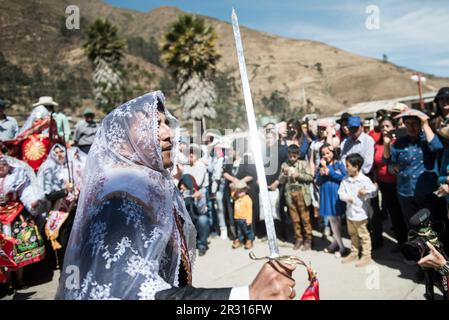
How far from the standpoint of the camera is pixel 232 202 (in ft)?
19.8

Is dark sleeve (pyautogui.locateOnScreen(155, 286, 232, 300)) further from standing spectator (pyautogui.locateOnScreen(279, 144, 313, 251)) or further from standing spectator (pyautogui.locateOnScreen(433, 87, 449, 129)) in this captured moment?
standing spectator (pyautogui.locateOnScreen(279, 144, 313, 251))

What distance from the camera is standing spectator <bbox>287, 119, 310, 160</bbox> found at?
588 cm

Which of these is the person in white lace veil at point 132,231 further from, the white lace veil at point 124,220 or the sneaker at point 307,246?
the sneaker at point 307,246

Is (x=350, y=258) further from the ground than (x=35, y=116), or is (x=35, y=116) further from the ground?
(x=35, y=116)

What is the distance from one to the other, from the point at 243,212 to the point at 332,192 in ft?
4.90

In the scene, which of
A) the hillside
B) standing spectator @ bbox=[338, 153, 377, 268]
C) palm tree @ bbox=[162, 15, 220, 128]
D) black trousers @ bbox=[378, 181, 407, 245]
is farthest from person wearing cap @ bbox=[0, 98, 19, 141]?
the hillside

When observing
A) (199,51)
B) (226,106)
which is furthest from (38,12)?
(199,51)

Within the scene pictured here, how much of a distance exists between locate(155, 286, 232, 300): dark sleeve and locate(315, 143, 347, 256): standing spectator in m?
4.01

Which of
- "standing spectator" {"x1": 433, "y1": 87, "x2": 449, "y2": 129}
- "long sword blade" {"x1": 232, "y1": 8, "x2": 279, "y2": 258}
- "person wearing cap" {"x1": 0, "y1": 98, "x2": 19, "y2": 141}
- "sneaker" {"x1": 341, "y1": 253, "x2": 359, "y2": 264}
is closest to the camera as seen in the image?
"long sword blade" {"x1": 232, "y1": 8, "x2": 279, "y2": 258}

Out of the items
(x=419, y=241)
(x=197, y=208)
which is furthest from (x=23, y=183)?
(x=419, y=241)

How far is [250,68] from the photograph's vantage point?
98438mm

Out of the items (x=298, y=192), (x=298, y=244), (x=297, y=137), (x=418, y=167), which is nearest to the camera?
(x=418, y=167)

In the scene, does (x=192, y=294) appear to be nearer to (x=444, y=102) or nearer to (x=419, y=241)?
(x=419, y=241)
